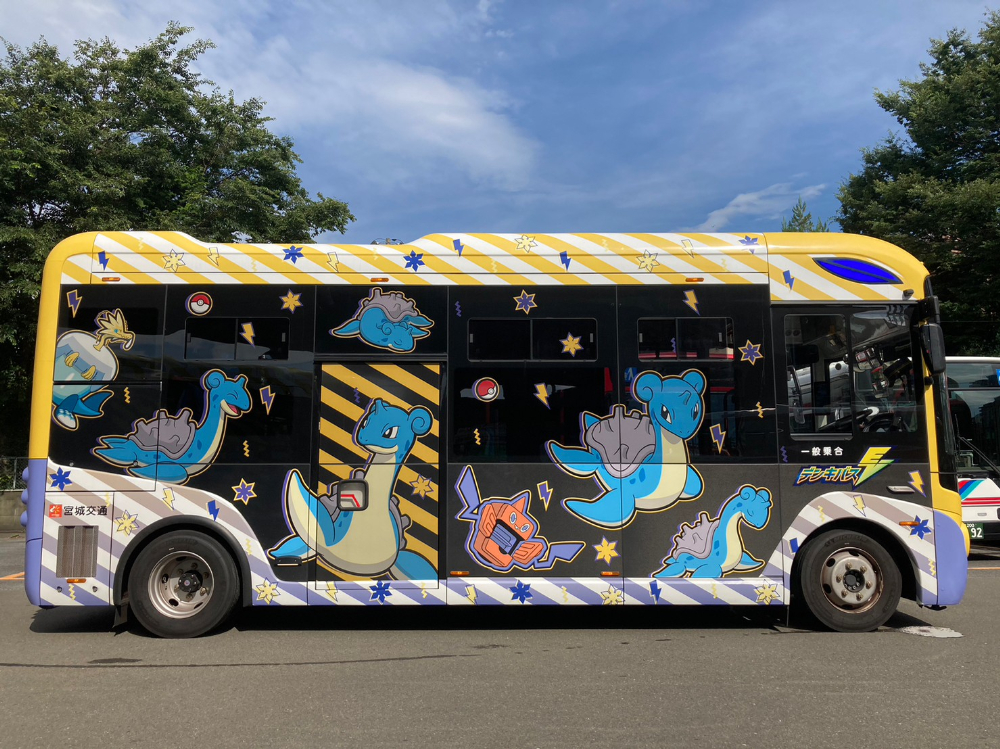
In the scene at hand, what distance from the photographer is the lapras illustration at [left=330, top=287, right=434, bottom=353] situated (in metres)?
6.33

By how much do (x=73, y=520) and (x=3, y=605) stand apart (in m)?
2.55

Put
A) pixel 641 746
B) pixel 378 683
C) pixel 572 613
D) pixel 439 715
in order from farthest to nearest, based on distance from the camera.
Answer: pixel 572 613 → pixel 378 683 → pixel 439 715 → pixel 641 746

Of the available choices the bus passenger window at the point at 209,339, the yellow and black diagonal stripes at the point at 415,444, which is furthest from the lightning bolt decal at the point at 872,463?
the bus passenger window at the point at 209,339

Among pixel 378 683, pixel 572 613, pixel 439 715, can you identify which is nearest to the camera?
pixel 439 715

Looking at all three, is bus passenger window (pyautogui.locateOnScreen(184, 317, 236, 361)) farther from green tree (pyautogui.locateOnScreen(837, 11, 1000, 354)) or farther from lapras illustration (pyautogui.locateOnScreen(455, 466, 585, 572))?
green tree (pyautogui.locateOnScreen(837, 11, 1000, 354))

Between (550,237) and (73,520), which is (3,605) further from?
(550,237)

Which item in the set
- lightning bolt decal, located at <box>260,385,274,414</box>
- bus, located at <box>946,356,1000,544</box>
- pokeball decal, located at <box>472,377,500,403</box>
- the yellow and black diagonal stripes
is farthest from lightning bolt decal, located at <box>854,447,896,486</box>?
bus, located at <box>946,356,1000,544</box>

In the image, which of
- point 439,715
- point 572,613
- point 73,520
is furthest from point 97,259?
point 572,613

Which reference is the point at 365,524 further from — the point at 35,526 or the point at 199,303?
the point at 35,526

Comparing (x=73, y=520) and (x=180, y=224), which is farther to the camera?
(x=180, y=224)

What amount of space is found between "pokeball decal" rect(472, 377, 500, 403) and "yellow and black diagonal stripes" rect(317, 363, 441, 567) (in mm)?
354

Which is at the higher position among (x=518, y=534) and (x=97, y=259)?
(x=97, y=259)

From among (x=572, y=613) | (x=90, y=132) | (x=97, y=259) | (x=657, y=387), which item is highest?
(x=90, y=132)

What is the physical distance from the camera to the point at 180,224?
17188 mm
